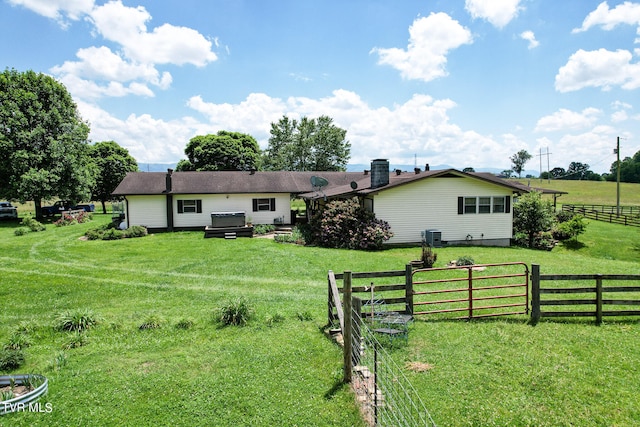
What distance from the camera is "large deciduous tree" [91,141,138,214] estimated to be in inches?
1753

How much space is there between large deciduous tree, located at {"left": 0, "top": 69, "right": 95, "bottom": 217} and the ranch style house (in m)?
8.11

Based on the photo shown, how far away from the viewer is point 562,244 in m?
25.7

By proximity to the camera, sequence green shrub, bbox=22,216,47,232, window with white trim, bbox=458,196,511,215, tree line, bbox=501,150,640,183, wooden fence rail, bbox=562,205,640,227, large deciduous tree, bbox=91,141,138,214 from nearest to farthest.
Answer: window with white trim, bbox=458,196,511,215 → green shrub, bbox=22,216,47,232 → wooden fence rail, bbox=562,205,640,227 → large deciduous tree, bbox=91,141,138,214 → tree line, bbox=501,150,640,183

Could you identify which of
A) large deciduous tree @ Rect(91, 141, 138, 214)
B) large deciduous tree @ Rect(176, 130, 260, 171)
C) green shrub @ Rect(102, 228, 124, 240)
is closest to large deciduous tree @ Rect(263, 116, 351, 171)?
large deciduous tree @ Rect(176, 130, 260, 171)

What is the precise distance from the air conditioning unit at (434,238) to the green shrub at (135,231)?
59.6ft

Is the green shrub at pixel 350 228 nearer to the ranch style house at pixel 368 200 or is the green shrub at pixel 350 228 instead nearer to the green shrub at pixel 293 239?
the green shrub at pixel 293 239

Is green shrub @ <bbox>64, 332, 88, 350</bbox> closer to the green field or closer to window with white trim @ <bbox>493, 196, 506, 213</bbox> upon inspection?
the green field

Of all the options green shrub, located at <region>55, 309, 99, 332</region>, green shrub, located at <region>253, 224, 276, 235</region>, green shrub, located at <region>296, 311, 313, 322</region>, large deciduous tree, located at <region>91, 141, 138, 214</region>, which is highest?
large deciduous tree, located at <region>91, 141, 138, 214</region>

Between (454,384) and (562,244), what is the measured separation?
80.2ft

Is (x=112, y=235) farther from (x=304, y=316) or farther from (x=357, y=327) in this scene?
(x=357, y=327)

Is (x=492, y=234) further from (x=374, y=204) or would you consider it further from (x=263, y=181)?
(x=263, y=181)

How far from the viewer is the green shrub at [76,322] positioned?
8477 millimetres

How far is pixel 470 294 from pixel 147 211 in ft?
78.6

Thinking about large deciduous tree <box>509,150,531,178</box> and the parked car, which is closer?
the parked car
